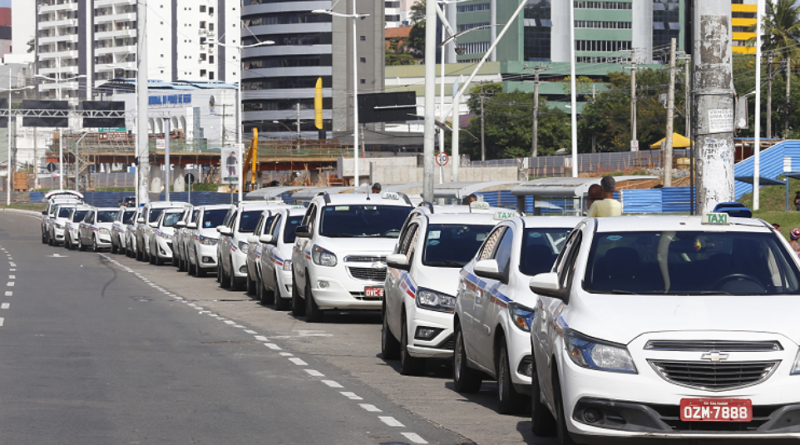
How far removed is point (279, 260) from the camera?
21156mm

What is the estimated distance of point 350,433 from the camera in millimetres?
9141

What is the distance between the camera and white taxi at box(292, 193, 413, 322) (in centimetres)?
1798

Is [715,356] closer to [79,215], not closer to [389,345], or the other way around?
[389,345]

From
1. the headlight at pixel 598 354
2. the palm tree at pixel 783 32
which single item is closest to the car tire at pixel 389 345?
the headlight at pixel 598 354

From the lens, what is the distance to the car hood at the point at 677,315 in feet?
23.3

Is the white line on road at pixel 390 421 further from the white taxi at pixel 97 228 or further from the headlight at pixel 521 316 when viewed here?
the white taxi at pixel 97 228

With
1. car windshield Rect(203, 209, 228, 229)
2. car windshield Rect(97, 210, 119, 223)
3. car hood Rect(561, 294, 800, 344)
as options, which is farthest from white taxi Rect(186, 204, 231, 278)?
car hood Rect(561, 294, 800, 344)

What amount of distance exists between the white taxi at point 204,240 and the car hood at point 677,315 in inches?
956

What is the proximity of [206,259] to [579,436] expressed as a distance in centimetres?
2474

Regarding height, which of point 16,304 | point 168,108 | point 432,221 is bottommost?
point 16,304

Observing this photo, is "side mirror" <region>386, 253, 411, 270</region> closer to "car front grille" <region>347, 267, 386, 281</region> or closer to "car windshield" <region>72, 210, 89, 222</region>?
"car front grille" <region>347, 267, 386, 281</region>

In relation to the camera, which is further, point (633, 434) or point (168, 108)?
point (168, 108)

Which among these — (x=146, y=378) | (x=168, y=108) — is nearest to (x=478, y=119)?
(x=168, y=108)

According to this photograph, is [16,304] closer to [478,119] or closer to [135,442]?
[135,442]
